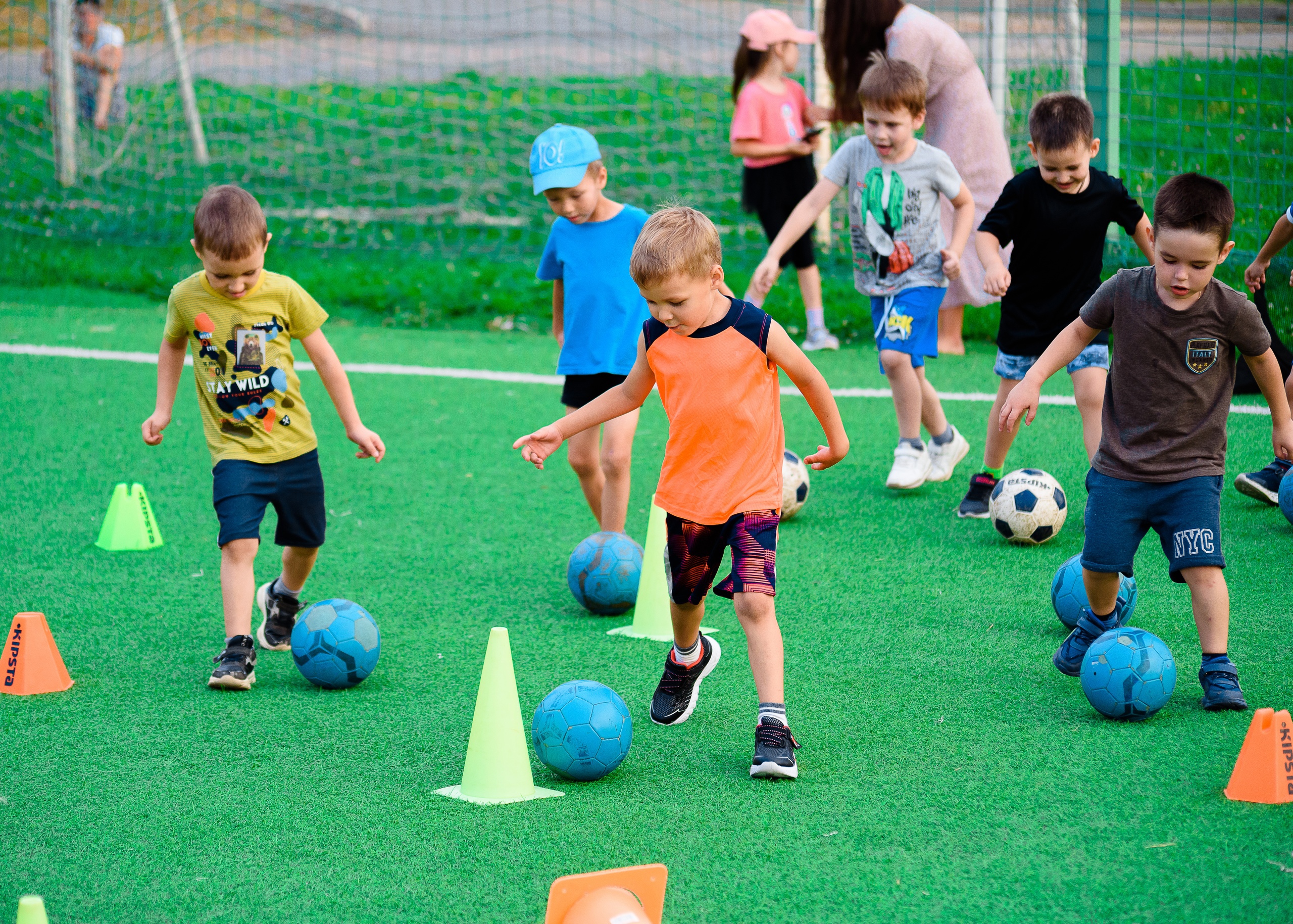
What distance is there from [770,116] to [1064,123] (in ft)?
14.5

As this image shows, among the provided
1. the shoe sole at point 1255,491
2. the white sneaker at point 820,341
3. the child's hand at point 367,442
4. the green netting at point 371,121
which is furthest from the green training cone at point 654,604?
the green netting at point 371,121

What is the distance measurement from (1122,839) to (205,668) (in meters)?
3.17

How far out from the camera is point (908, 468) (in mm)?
6844

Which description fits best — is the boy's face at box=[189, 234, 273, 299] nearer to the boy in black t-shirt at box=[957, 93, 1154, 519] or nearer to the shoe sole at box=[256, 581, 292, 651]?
the shoe sole at box=[256, 581, 292, 651]

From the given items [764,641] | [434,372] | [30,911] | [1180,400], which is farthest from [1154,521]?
[434,372]

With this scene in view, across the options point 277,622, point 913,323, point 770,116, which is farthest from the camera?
point 770,116

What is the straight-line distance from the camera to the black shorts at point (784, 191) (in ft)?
33.0

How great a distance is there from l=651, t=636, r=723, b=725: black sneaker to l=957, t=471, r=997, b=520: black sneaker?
2.58 meters

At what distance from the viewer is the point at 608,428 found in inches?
225

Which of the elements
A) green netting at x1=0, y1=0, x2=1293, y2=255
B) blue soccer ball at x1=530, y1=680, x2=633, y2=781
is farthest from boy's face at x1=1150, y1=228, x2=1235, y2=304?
green netting at x1=0, y1=0, x2=1293, y2=255

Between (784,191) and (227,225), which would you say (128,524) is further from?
(784,191)

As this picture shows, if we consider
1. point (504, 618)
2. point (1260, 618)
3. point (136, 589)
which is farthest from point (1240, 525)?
point (136, 589)

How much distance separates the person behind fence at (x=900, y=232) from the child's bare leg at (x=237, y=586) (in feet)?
9.49

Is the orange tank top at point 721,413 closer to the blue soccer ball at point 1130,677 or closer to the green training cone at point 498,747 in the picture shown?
the green training cone at point 498,747
